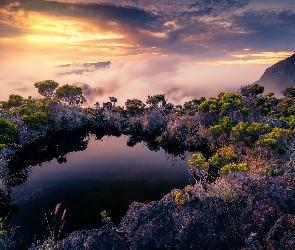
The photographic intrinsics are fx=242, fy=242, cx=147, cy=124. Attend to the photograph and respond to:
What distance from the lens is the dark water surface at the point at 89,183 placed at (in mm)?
20594

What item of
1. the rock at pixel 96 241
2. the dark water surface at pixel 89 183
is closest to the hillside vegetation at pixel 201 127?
the dark water surface at pixel 89 183

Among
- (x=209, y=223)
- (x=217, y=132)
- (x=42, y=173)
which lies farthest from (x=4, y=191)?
(x=217, y=132)

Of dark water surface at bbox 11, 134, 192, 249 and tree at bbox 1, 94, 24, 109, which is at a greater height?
tree at bbox 1, 94, 24, 109

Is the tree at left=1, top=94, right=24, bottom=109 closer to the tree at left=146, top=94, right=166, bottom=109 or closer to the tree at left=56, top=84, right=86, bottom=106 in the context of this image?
the tree at left=56, top=84, right=86, bottom=106

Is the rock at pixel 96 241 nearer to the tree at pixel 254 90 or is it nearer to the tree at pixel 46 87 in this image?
the tree at pixel 46 87

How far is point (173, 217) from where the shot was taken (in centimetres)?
1719

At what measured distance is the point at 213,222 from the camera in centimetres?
1652

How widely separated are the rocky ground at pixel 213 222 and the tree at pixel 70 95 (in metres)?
40.7

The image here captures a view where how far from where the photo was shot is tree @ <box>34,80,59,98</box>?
2062 inches

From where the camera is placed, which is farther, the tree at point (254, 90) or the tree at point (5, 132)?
the tree at point (254, 90)

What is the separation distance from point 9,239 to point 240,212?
53.5 ft

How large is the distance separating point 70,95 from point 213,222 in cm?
4597

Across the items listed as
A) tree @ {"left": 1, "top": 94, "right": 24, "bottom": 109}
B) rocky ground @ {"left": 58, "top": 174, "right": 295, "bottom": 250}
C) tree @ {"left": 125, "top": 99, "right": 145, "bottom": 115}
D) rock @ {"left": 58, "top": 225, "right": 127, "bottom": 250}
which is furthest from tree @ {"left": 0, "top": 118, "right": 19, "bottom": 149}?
tree @ {"left": 125, "top": 99, "right": 145, "bottom": 115}

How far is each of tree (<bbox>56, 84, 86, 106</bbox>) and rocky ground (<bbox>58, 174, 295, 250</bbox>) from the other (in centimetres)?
4068
